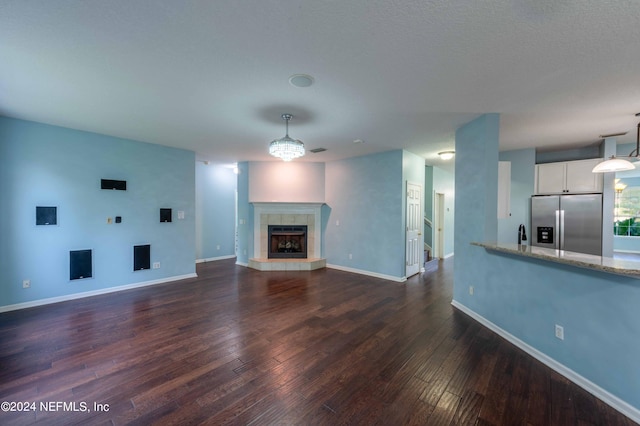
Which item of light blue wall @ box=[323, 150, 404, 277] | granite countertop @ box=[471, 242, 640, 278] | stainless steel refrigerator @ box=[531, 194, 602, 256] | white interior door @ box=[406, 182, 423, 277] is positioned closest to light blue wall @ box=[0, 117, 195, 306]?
light blue wall @ box=[323, 150, 404, 277]

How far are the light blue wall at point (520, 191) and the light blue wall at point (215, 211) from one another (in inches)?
280

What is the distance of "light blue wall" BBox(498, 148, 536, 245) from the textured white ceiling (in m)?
1.24

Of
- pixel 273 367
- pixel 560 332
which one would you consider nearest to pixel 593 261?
pixel 560 332

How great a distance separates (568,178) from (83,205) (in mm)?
8729

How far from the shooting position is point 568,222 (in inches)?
184

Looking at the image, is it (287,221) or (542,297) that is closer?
(542,297)

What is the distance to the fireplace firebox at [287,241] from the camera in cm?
686

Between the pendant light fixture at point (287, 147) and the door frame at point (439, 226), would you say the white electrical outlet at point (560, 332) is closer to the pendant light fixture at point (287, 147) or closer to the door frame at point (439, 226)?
the pendant light fixture at point (287, 147)

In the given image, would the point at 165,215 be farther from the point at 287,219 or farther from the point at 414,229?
the point at 414,229

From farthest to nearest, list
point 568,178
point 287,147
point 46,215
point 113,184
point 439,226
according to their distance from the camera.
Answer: point 439,226, point 568,178, point 113,184, point 46,215, point 287,147

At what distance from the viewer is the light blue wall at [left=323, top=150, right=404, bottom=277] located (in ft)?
18.1

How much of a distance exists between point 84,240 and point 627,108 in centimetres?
807

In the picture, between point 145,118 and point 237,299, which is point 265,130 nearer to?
point 145,118

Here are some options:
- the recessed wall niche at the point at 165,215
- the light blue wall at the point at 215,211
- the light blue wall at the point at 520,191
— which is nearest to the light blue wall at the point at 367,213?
the light blue wall at the point at 520,191
